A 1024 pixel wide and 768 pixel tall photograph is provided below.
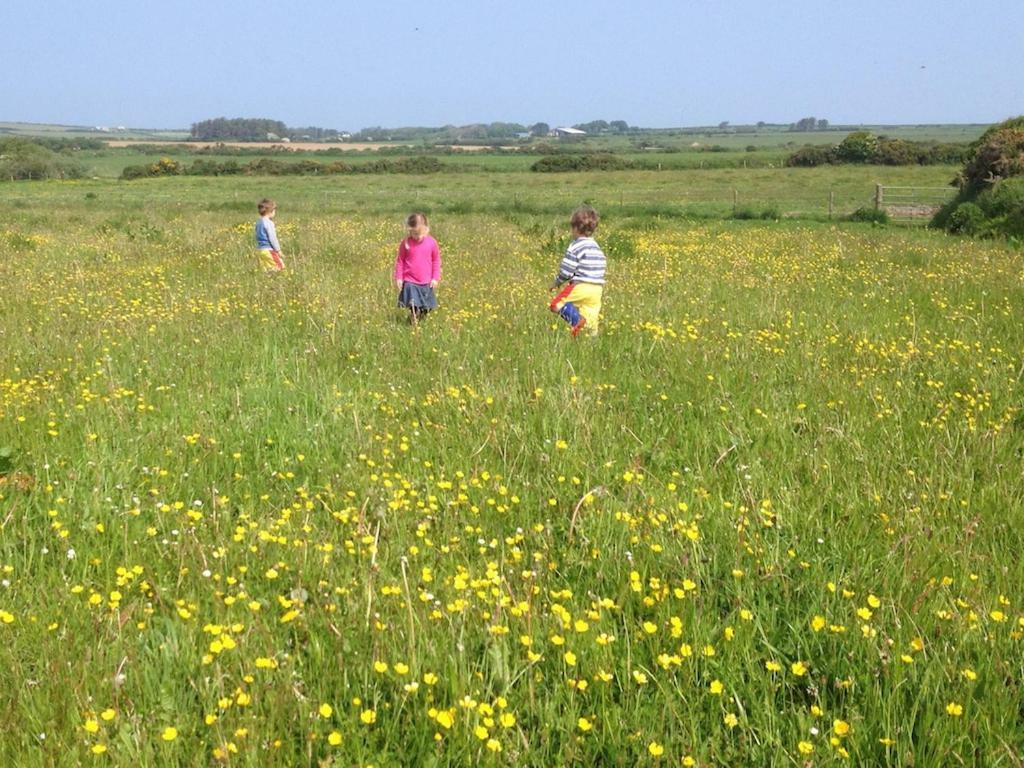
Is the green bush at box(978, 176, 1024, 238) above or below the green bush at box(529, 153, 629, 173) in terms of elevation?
below

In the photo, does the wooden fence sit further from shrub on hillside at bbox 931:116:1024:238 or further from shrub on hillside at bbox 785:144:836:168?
shrub on hillside at bbox 785:144:836:168

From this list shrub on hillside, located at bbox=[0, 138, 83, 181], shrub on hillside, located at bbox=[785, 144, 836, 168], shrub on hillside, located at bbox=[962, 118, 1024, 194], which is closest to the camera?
shrub on hillside, located at bbox=[962, 118, 1024, 194]

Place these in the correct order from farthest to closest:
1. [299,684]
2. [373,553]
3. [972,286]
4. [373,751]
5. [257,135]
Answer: [257,135]
[972,286]
[373,553]
[299,684]
[373,751]

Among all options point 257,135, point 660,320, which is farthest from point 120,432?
point 257,135

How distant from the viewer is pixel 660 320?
842 centimetres

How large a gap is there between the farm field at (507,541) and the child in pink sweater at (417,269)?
45 centimetres

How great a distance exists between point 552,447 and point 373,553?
174 cm

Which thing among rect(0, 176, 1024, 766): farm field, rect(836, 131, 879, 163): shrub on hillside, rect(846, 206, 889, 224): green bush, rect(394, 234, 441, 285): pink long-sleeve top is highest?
rect(836, 131, 879, 163): shrub on hillside

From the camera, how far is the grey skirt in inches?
345

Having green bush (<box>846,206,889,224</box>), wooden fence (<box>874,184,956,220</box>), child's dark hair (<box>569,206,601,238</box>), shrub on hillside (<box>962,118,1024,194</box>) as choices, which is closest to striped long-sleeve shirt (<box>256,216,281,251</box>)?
child's dark hair (<box>569,206,601,238</box>)

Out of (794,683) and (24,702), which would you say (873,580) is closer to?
(794,683)

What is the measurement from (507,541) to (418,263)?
5.66 meters

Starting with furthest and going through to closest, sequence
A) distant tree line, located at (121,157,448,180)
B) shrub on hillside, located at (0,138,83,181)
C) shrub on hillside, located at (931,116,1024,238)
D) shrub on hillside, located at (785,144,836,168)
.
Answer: distant tree line, located at (121,157,448,180)
shrub on hillside, located at (785,144,836,168)
shrub on hillside, located at (0,138,83,181)
shrub on hillside, located at (931,116,1024,238)

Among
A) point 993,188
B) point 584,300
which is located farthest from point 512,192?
point 584,300
